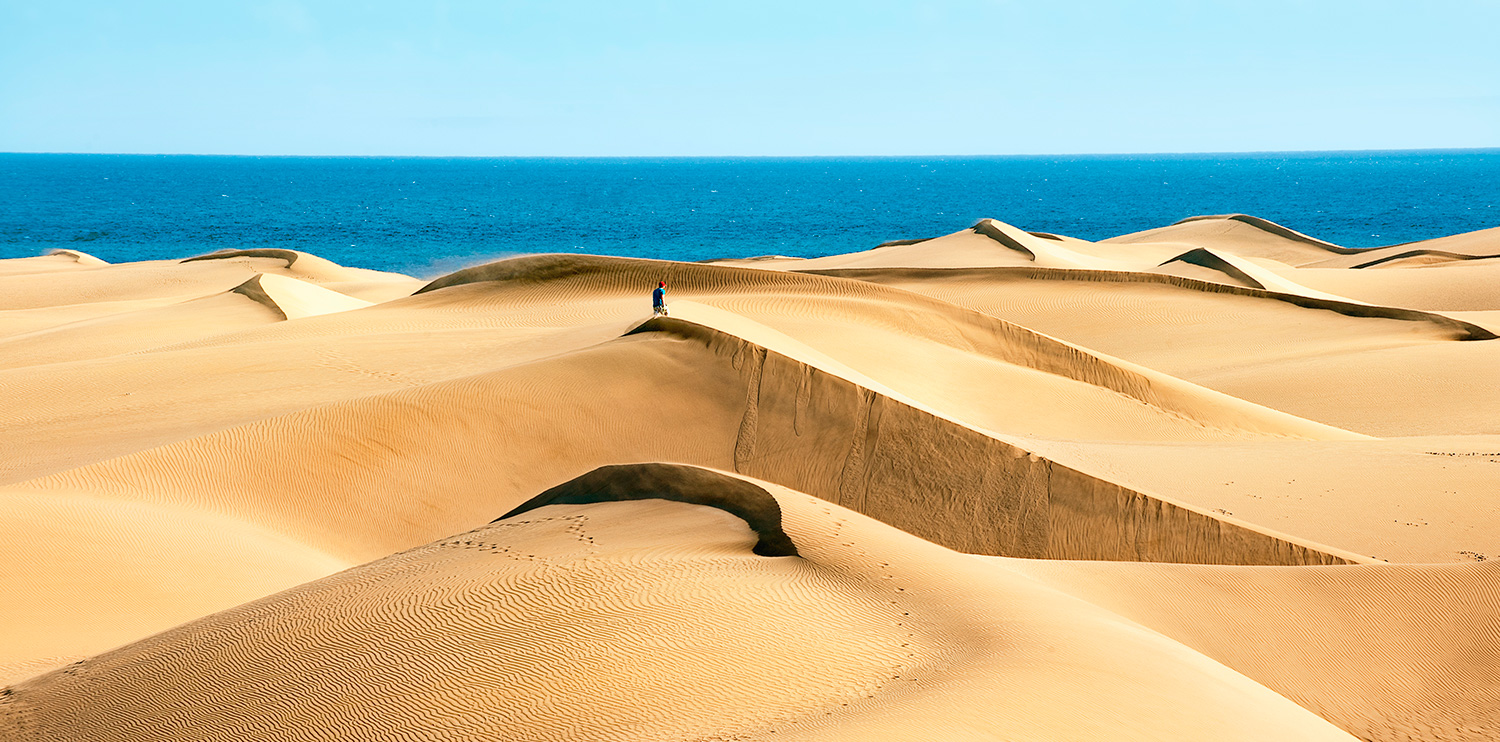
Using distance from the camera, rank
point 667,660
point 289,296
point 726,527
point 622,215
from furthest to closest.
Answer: point 622,215
point 289,296
point 726,527
point 667,660

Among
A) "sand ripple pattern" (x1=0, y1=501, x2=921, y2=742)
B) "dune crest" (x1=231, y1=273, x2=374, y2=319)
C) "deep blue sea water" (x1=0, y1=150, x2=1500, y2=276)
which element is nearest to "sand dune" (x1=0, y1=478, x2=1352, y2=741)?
"sand ripple pattern" (x1=0, y1=501, x2=921, y2=742)

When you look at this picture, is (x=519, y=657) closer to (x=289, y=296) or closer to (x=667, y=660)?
(x=667, y=660)

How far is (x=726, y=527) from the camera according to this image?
7.25 metres

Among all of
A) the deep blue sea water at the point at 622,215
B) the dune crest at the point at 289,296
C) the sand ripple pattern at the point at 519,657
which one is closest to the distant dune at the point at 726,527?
the sand ripple pattern at the point at 519,657

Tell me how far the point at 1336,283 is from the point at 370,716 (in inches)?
1328

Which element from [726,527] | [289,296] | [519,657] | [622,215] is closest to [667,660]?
[519,657]

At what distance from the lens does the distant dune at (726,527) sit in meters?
5.39

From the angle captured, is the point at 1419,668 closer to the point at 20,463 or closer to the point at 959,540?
the point at 959,540

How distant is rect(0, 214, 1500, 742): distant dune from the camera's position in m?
5.39

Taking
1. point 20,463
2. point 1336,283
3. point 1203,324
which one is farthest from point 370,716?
point 1336,283

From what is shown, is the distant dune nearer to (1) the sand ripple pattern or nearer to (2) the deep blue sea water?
(1) the sand ripple pattern

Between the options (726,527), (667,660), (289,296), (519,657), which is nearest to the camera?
(667,660)

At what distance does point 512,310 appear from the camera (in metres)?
19.8

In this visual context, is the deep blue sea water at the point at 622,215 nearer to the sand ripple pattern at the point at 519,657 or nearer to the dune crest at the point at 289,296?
the dune crest at the point at 289,296
